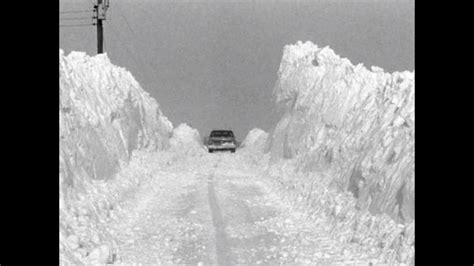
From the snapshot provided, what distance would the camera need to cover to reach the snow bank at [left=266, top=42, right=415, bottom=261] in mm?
12438

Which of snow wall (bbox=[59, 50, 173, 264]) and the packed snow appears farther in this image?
snow wall (bbox=[59, 50, 173, 264])

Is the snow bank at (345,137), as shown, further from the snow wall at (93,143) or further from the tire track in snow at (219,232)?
the snow wall at (93,143)

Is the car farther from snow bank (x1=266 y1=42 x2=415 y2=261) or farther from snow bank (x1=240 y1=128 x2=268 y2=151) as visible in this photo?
snow bank (x1=266 y1=42 x2=415 y2=261)

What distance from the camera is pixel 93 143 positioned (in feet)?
61.8

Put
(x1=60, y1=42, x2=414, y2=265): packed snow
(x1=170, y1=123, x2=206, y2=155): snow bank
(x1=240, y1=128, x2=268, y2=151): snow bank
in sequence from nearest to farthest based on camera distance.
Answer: (x1=60, y1=42, x2=414, y2=265): packed snow < (x1=240, y1=128, x2=268, y2=151): snow bank < (x1=170, y1=123, x2=206, y2=155): snow bank

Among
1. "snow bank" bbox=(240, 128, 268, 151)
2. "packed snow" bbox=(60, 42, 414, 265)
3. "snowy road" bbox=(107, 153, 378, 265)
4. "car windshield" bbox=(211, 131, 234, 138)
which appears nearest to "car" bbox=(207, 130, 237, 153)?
"car windshield" bbox=(211, 131, 234, 138)

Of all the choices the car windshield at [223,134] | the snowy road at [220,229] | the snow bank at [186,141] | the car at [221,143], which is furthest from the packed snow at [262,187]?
the car windshield at [223,134]

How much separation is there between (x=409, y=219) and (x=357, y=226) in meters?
1.66

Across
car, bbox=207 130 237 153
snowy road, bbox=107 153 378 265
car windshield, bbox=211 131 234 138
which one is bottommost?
snowy road, bbox=107 153 378 265

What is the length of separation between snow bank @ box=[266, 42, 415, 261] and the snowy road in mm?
1102

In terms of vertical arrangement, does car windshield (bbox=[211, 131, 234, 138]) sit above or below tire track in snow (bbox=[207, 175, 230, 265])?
above

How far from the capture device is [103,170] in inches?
724

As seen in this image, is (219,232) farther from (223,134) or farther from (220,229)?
(223,134)
